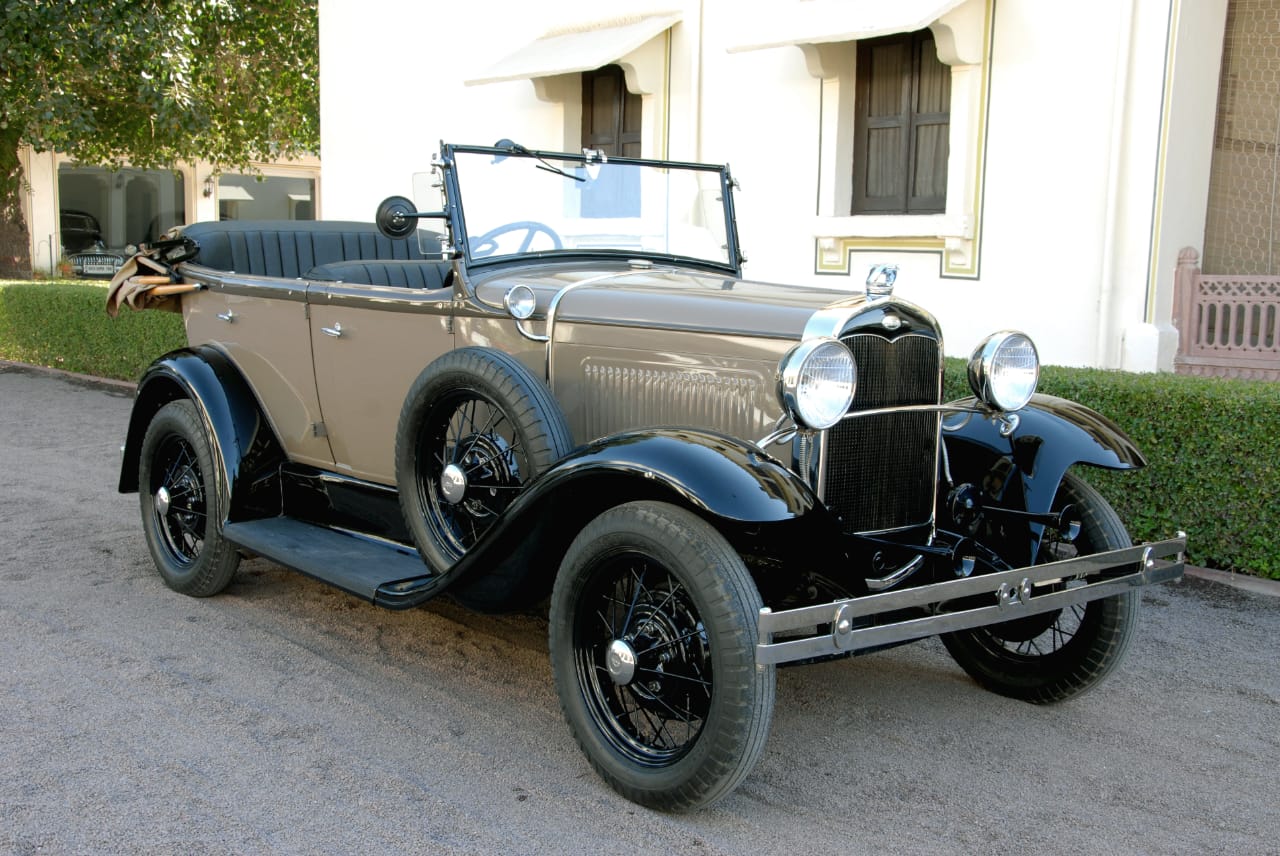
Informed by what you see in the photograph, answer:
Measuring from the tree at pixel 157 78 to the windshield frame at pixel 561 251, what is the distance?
34.5ft

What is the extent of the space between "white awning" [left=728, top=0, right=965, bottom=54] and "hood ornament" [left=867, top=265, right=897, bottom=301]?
4.63m

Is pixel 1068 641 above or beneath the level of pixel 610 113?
beneath

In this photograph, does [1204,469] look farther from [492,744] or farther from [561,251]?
[492,744]

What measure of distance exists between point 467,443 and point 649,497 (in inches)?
34.2

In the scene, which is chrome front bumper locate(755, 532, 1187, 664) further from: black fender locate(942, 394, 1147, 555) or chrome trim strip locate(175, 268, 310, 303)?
chrome trim strip locate(175, 268, 310, 303)

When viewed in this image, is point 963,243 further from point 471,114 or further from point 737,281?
point 471,114

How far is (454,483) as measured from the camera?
3.83 m

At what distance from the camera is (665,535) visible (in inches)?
115

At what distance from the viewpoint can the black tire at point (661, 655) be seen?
2.83 metres

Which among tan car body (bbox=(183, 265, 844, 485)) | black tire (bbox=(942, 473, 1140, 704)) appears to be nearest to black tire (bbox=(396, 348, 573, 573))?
tan car body (bbox=(183, 265, 844, 485))

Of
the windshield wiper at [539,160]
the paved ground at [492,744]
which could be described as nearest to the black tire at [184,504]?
the paved ground at [492,744]

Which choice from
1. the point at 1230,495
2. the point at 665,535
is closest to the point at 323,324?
the point at 665,535

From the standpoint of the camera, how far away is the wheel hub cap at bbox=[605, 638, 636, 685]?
10.2ft

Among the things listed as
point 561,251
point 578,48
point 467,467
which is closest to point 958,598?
point 467,467
